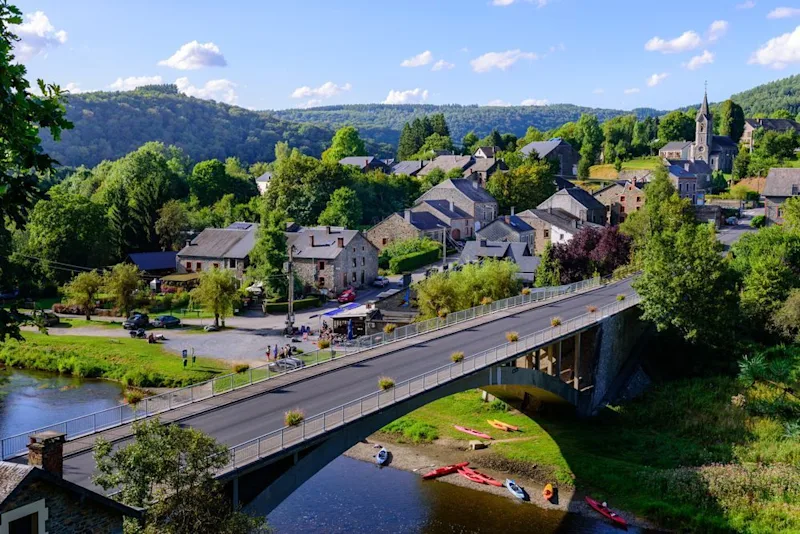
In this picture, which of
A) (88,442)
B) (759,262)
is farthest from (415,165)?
A: (88,442)

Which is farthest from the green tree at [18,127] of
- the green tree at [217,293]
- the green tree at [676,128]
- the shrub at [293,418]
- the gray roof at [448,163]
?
the green tree at [676,128]

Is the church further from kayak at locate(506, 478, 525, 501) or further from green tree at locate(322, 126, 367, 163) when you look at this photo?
kayak at locate(506, 478, 525, 501)

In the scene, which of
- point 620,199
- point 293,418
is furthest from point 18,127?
point 620,199

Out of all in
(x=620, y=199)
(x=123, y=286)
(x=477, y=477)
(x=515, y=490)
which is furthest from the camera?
(x=620, y=199)

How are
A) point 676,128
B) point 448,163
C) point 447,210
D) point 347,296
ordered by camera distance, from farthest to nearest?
point 676,128, point 448,163, point 447,210, point 347,296

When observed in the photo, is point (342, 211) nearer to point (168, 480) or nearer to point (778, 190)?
point (778, 190)
